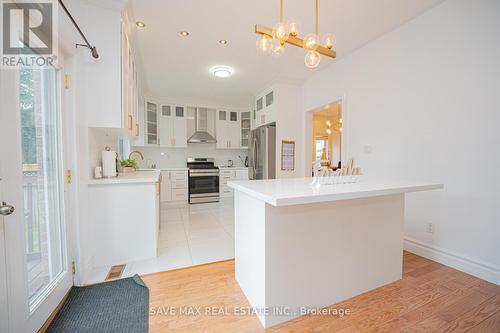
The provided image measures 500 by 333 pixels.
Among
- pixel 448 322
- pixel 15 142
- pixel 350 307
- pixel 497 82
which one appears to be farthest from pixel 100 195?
Answer: pixel 497 82

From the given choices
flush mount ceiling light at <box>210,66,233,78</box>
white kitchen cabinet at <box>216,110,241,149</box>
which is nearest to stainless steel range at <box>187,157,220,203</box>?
white kitchen cabinet at <box>216,110,241,149</box>

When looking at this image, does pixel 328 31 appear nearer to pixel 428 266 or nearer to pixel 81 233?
pixel 428 266

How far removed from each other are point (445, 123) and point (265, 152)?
2697 mm

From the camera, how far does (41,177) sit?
4.50 ft

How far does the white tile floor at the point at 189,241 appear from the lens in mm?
2018

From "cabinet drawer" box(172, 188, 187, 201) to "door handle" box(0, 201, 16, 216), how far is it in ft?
12.6

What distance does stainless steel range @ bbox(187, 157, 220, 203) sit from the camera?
194 inches

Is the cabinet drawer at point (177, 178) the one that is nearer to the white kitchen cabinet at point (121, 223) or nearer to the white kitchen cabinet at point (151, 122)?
the white kitchen cabinet at point (151, 122)

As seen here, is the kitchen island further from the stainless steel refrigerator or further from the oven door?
the oven door

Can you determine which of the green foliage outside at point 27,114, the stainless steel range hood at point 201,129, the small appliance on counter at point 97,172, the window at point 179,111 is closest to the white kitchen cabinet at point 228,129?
the stainless steel range hood at point 201,129

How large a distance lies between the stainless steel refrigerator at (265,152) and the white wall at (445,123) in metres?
1.78

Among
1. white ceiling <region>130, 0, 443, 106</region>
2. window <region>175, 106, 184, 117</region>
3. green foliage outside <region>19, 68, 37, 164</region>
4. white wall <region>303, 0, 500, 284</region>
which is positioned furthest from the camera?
window <region>175, 106, 184, 117</region>

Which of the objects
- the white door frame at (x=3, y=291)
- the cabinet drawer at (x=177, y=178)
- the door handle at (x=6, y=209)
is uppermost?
the door handle at (x=6, y=209)

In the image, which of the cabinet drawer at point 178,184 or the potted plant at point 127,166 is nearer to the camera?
the potted plant at point 127,166
